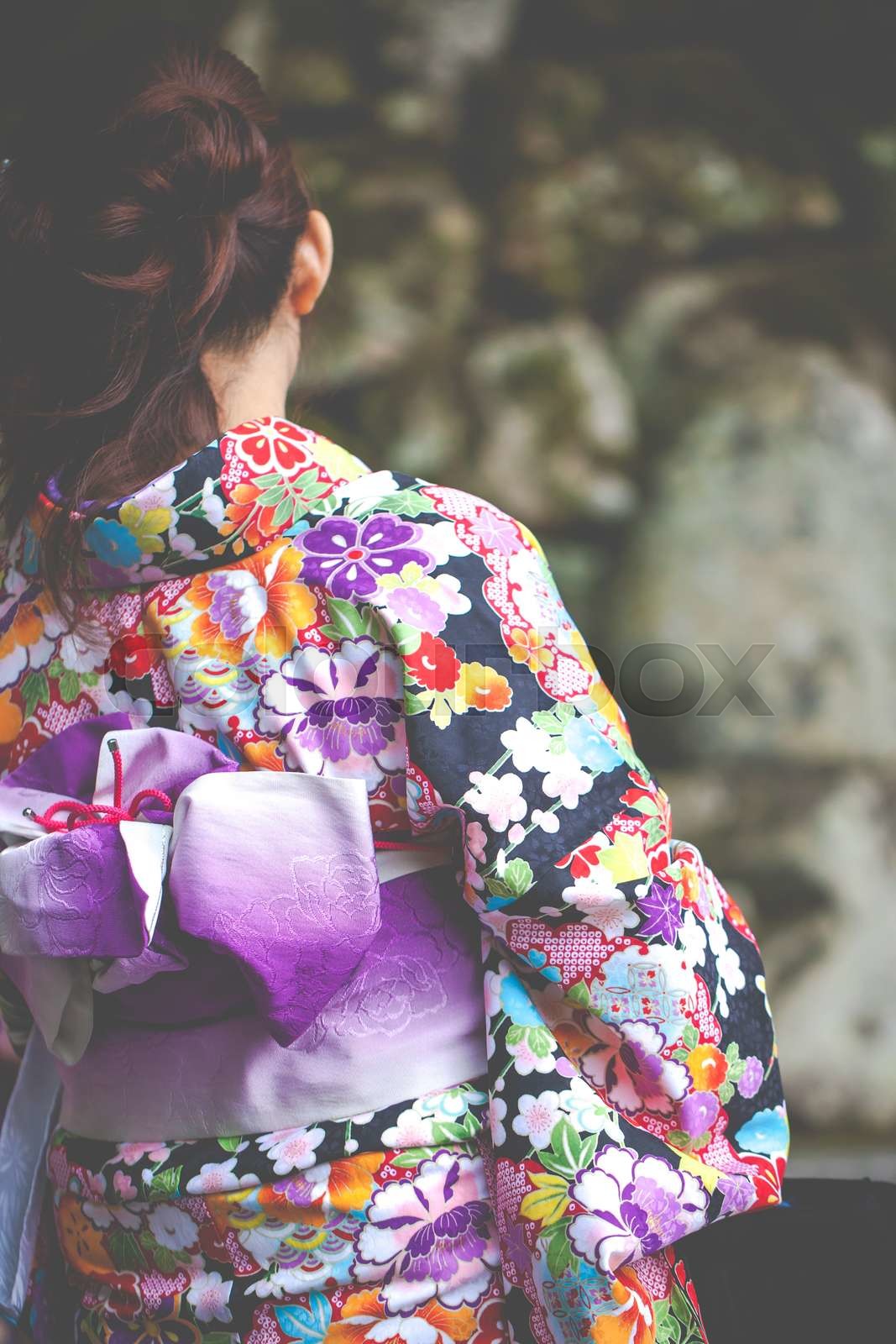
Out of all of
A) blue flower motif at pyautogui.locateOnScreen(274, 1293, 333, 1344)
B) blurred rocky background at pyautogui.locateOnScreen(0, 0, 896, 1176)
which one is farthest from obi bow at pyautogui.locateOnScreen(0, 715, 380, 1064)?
blurred rocky background at pyautogui.locateOnScreen(0, 0, 896, 1176)

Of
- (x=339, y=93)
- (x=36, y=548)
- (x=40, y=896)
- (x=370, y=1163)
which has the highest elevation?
(x=339, y=93)

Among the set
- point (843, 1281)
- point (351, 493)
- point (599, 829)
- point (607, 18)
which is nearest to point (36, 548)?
point (351, 493)

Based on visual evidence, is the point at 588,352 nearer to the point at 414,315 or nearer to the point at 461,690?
the point at 414,315

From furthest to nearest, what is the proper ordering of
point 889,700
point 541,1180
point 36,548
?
point 889,700 < point 36,548 < point 541,1180

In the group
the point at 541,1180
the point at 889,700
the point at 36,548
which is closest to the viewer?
the point at 541,1180

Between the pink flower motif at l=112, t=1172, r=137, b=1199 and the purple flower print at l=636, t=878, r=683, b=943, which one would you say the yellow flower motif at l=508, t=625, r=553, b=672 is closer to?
the purple flower print at l=636, t=878, r=683, b=943

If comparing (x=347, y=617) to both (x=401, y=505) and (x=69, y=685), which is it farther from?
(x=69, y=685)

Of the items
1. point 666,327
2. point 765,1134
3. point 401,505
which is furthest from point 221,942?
point 666,327

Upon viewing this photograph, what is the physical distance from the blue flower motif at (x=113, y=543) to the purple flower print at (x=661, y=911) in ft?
1.56

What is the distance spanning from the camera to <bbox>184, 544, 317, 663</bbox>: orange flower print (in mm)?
874

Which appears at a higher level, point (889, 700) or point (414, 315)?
point (414, 315)

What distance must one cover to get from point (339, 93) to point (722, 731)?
1.75 metres

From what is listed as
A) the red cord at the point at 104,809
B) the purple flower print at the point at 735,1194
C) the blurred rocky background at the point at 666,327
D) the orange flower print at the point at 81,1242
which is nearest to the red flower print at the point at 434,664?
the red cord at the point at 104,809

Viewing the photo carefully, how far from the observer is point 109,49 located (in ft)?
3.34
